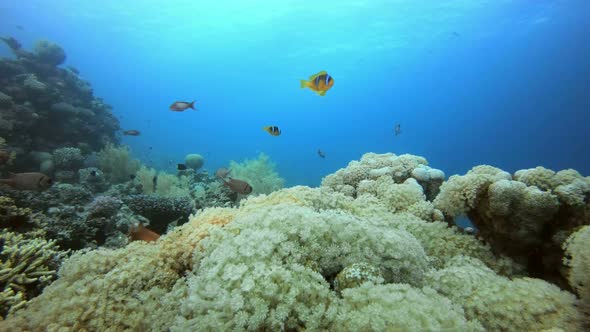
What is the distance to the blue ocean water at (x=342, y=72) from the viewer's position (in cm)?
4316

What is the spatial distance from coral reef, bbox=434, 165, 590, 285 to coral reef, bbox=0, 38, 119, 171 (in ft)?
55.1

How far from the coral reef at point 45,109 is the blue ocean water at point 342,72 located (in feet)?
55.8

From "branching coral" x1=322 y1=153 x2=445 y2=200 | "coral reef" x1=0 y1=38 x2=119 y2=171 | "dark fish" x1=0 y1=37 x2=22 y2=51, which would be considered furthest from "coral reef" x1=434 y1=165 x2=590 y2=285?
"dark fish" x1=0 y1=37 x2=22 y2=51

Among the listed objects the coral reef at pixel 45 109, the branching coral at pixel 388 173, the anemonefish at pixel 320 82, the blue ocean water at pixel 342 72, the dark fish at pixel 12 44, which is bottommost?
the branching coral at pixel 388 173

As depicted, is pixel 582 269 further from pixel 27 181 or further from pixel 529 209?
pixel 27 181

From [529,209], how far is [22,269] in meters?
7.30

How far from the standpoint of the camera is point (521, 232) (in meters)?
4.10

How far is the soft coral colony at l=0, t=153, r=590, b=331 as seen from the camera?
2.02m

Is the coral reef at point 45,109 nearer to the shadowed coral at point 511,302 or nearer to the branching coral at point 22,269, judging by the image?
the branching coral at point 22,269

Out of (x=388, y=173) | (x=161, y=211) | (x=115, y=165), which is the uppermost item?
(x=115, y=165)

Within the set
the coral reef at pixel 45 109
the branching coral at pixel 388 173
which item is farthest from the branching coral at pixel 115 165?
the branching coral at pixel 388 173

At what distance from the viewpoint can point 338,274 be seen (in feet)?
8.19

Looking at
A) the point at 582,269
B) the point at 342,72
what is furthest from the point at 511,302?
the point at 342,72

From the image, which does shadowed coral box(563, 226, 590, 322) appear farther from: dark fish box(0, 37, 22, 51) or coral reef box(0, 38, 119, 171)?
dark fish box(0, 37, 22, 51)
